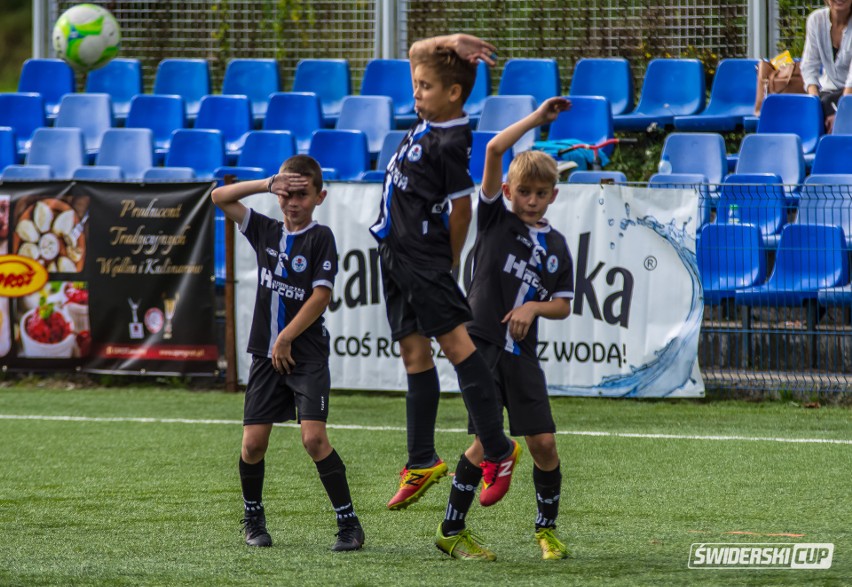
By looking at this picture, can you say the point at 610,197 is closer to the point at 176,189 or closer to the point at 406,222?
the point at 176,189

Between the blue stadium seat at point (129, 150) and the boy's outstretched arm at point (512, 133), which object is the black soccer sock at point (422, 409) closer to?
the boy's outstretched arm at point (512, 133)

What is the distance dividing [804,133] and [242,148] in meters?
5.45

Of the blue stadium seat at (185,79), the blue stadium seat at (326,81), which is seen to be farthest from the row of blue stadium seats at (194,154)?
the blue stadium seat at (185,79)

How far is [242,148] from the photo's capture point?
41.7 feet

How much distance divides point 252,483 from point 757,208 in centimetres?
558

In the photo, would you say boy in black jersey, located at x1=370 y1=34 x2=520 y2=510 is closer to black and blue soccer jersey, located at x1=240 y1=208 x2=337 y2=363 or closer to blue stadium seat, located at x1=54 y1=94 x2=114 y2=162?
black and blue soccer jersey, located at x1=240 y1=208 x2=337 y2=363

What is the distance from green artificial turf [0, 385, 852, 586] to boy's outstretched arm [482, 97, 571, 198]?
143 cm

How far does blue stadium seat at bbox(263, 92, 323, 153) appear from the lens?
13797 millimetres

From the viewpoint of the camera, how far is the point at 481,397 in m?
4.65

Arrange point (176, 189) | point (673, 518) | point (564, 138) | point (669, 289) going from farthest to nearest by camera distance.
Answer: point (564, 138) < point (176, 189) < point (669, 289) < point (673, 518)

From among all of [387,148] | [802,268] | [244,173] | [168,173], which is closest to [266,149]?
[244,173]

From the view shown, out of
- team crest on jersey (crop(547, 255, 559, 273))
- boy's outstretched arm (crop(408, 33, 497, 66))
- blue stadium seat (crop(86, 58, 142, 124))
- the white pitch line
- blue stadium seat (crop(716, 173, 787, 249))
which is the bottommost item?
the white pitch line

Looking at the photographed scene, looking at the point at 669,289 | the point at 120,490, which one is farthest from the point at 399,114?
the point at 120,490

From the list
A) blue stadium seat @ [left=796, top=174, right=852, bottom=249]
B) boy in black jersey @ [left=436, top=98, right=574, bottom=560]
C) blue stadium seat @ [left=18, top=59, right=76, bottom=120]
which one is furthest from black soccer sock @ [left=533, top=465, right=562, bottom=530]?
blue stadium seat @ [left=18, top=59, right=76, bottom=120]
